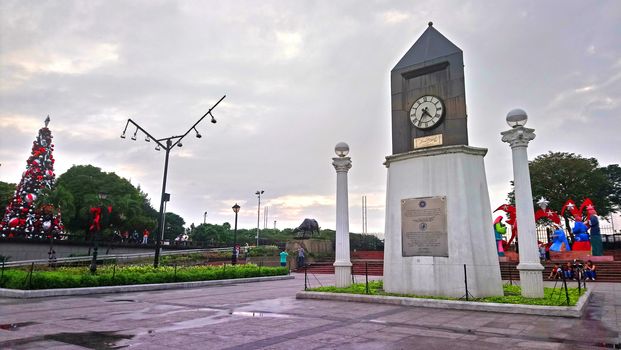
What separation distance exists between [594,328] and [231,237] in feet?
273

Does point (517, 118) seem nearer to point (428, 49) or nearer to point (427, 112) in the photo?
point (427, 112)

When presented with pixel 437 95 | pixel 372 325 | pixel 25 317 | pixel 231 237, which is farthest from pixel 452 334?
pixel 231 237

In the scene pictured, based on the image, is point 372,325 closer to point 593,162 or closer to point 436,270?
point 436,270

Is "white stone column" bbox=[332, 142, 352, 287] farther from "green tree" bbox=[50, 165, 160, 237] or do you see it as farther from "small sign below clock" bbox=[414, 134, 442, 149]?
"green tree" bbox=[50, 165, 160, 237]

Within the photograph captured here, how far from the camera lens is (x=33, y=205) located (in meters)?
41.9

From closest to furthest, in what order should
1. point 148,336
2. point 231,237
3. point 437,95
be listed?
point 148,336
point 437,95
point 231,237

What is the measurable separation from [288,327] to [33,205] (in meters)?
44.2

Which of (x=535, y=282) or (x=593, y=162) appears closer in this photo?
(x=535, y=282)

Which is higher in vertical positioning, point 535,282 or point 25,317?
point 535,282

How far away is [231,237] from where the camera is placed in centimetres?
8719

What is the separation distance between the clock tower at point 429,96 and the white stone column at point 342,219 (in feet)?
7.29

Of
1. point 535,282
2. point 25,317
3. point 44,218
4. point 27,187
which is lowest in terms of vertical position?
point 25,317

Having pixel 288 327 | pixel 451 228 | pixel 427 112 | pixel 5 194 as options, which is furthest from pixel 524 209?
pixel 5 194

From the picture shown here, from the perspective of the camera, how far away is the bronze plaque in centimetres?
1207
